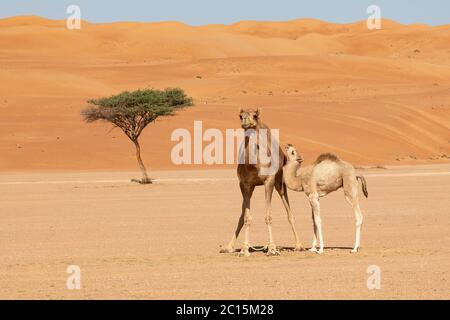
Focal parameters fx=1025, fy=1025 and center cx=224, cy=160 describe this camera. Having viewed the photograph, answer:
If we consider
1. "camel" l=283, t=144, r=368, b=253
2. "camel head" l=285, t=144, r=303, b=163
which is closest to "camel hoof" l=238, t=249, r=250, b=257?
"camel" l=283, t=144, r=368, b=253

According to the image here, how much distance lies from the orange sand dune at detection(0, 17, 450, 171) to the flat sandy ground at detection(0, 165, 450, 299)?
20935mm

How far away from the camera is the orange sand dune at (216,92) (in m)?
56.6

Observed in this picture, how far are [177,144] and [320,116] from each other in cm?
1306

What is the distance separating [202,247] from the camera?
1817cm

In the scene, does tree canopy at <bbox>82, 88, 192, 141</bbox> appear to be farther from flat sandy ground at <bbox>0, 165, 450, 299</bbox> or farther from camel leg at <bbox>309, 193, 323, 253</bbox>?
camel leg at <bbox>309, 193, 323, 253</bbox>

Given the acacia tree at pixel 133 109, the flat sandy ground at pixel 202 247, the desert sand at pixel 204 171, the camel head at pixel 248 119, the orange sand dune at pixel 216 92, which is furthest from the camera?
the orange sand dune at pixel 216 92

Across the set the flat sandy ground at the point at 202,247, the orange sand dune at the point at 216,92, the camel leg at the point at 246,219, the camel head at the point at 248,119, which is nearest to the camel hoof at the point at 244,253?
the camel leg at the point at 246,219

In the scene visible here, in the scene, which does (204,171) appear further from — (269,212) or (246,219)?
(269,212)

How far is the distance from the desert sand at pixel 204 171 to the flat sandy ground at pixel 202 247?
0.05 meters

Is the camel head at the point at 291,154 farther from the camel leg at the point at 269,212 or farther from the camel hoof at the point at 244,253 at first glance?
the camel hoof at the point at 244,253

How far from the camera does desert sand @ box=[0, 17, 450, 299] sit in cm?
1439

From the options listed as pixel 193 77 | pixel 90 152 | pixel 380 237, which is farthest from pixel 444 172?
pixel 193 77

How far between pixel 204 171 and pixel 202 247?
1237 inches
